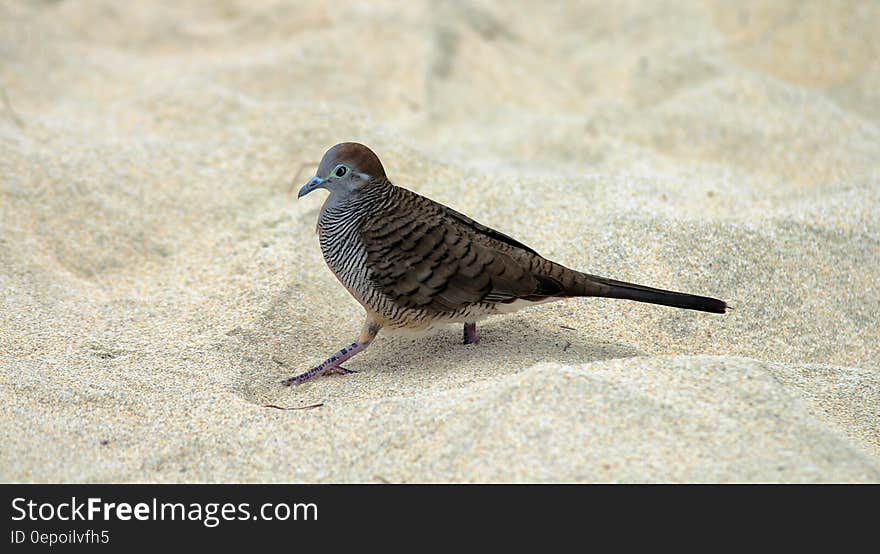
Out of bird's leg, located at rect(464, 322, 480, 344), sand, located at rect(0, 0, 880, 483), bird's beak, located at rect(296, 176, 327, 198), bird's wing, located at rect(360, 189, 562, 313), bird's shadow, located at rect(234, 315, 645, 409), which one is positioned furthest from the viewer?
bird's leg, located at rect(464, 322, 480, 344)

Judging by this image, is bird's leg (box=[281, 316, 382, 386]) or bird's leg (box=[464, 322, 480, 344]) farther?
bird's leg (box=[464, 322, 480, 344])

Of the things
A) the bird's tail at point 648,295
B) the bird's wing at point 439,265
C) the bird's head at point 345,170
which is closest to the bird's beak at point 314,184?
the bird's head at point 345,170

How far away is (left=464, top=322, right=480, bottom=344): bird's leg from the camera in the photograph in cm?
379

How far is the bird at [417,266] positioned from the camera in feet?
11.5

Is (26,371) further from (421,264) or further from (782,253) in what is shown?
(782,253)

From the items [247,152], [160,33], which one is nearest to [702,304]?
[247,152]

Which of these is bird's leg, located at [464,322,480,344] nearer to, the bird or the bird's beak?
the bird

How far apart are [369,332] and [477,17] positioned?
4.47 metres

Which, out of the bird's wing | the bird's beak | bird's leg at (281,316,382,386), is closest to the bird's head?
the bird's beak

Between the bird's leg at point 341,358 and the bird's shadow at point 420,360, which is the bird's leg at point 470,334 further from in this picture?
the bird's leg at point 341,358

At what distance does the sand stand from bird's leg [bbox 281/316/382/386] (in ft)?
0.32

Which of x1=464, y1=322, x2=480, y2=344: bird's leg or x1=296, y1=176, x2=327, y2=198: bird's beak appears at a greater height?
x1=296, y1=176, x2=327, y2=198: bird's beak

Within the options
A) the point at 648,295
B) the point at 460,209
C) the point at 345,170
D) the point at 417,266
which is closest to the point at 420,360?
the point at 417,266

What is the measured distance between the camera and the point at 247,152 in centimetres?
538
